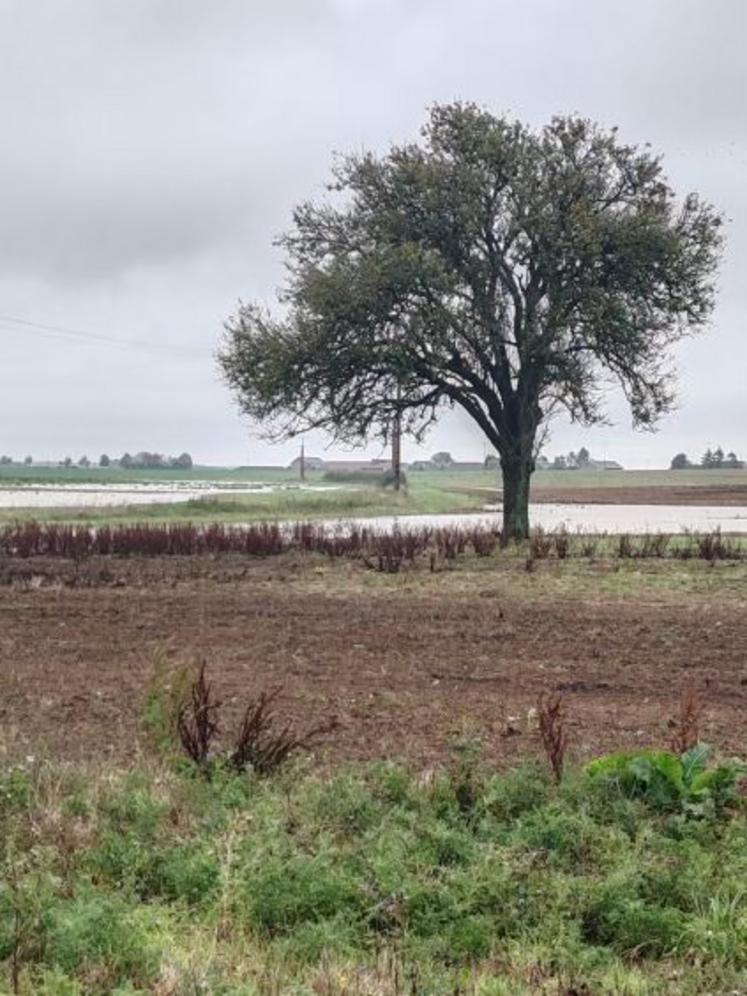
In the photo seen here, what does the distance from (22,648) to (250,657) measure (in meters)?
1.97

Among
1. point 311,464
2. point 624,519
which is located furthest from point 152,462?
point 624,519

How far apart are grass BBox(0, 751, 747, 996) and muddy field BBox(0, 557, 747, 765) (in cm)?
89

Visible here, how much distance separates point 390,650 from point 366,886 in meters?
5.66

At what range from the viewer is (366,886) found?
428 cm

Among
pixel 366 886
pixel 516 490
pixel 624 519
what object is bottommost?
pixel 366 886

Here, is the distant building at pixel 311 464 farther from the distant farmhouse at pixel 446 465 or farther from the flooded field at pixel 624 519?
the flooded field at pixel 624 519

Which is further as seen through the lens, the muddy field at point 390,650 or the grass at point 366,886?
the muddy field at point 390,650

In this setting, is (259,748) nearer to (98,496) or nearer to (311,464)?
(98,496)

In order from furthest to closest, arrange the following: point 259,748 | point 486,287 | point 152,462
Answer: point 152,462
point 486,287
point 259,748

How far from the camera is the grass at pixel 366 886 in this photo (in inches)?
147

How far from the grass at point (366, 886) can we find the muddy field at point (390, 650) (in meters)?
0.89

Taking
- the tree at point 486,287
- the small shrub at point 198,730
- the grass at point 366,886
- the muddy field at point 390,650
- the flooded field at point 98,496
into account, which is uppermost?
the tree at point 486,287

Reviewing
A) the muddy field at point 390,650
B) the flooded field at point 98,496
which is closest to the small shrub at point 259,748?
the muddy field at point 390,650

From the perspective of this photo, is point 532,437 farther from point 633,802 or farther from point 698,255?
point 633,802
